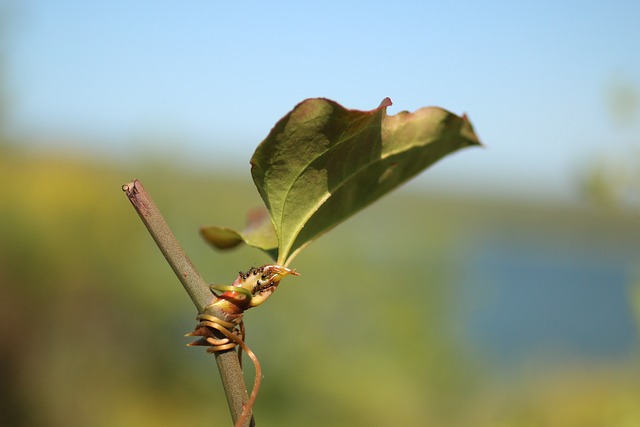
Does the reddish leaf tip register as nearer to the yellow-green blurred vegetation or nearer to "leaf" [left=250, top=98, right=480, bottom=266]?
"leaf" [left=250, top=98, right=480, bottom=266]

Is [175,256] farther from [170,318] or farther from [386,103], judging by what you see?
[170,318]

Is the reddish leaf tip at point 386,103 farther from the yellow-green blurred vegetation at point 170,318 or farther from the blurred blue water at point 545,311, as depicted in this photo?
the blurred blue water at point 545,311

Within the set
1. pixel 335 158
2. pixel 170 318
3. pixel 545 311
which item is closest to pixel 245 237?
pixel 335 158

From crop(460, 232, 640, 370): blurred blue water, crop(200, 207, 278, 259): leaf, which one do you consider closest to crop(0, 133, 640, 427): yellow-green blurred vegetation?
crop(460, 232, 640, 370): blurred blue water

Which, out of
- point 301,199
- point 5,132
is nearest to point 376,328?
point 5,132

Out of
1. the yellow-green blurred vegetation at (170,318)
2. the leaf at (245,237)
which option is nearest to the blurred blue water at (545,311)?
the yellow-green blurred vegetation at (170,318)

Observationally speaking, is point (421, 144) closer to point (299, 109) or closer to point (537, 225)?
point (299, 109)
